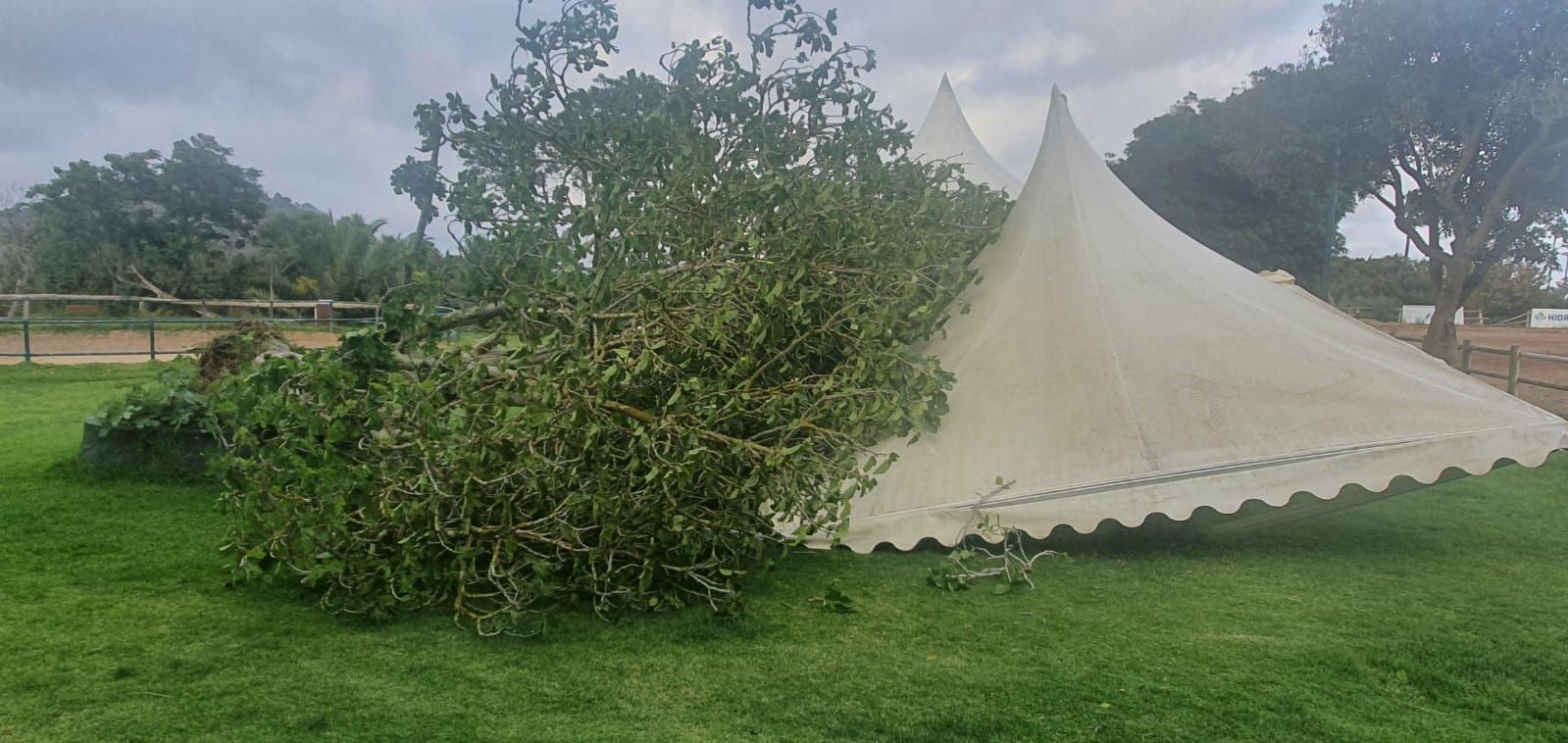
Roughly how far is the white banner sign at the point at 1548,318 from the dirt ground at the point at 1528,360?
1.81 m

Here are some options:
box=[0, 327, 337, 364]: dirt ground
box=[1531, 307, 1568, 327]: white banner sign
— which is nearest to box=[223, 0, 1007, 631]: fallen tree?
box=[0, 327, 337, 364]: dirt ground

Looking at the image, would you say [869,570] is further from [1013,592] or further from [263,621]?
[263,621]

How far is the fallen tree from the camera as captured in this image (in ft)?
10.9

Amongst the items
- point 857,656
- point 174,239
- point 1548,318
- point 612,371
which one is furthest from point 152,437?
point 1548,318

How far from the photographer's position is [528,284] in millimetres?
4176

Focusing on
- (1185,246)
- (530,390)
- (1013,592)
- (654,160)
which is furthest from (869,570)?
(1185,246)

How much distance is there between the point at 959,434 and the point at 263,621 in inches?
114

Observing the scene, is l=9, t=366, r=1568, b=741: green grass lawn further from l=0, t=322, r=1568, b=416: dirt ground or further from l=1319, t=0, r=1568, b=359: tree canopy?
l=0, t=322, r=1568, b=416: dirt ground

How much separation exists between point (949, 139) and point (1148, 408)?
17.2 feet

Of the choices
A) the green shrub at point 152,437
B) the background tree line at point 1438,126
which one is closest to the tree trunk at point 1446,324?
the background tree line at point 1438,126

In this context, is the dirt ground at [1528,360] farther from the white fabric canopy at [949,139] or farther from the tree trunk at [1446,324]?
the white fabric canopy at [949,139]

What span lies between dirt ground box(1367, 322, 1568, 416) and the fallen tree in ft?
29.0

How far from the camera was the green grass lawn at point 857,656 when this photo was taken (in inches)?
101

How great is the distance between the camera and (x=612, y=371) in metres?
3.32
